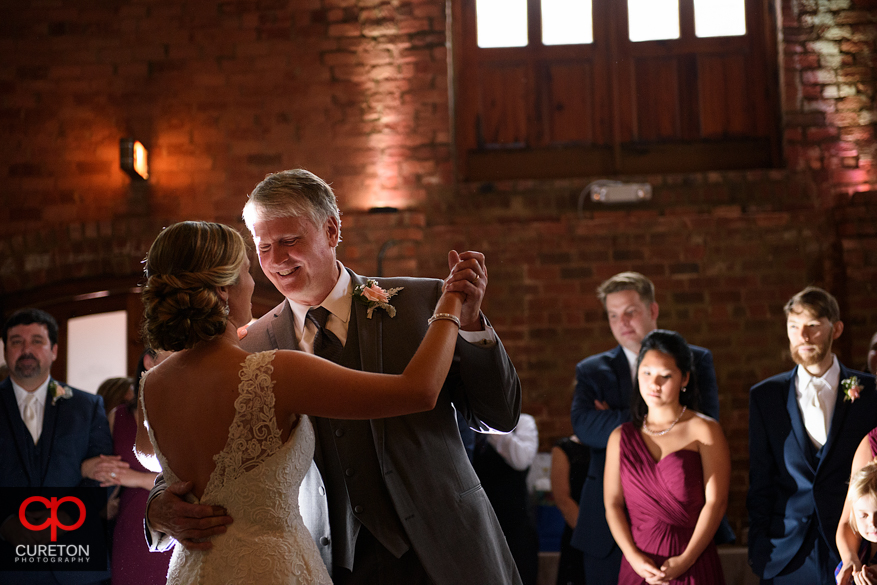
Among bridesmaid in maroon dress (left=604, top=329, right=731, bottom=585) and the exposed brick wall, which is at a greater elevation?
the exposed brick wall

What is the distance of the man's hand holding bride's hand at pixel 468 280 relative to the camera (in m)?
1.85

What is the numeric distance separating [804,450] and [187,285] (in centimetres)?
287

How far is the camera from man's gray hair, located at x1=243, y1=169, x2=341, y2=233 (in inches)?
83.2

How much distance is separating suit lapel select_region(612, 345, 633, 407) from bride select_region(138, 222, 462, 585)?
2307mm

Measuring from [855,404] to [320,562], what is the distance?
267 cm

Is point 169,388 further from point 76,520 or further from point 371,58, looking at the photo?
point 371,58

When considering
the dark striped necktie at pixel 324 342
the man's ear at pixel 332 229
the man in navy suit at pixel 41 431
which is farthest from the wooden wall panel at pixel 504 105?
the dark striped necktie at pixel 324 342

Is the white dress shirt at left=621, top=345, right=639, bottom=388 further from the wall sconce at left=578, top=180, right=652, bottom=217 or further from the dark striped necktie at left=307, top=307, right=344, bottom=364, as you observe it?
the dark striped necktie at left=307, top=307, right=344, bottom=364

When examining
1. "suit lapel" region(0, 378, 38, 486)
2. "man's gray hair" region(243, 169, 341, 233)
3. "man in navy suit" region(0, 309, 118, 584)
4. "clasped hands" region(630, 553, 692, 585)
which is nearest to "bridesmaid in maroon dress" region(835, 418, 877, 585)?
"clasped hands" region(630, 553, 692, 585)

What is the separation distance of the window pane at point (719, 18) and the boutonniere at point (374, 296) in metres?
4.53

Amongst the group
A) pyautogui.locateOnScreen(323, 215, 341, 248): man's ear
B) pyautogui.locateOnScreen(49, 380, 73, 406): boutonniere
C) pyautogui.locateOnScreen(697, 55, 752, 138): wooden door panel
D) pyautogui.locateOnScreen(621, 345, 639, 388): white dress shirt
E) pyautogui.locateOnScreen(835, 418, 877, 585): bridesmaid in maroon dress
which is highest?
pyautogui.locateOnScreen(697, 55, 752, 138): wooden door panel

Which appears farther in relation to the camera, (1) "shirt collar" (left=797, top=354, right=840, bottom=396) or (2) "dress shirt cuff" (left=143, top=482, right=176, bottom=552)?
(1) "shirt collar" (left=797, top=354, right=840, bottom=396)

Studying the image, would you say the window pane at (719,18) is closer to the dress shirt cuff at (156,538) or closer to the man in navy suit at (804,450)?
the man in navy suit at (804,450)

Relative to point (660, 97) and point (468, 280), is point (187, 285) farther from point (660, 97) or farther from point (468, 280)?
point (660, 97)
